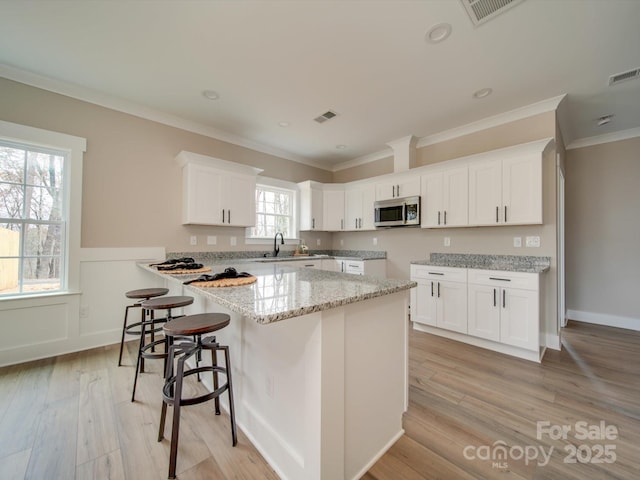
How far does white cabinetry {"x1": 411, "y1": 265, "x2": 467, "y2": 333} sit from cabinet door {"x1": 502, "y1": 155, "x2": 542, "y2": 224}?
2.84ft

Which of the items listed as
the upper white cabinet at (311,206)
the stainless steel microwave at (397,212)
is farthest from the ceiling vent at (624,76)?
the upper white cabinet at (311,206)

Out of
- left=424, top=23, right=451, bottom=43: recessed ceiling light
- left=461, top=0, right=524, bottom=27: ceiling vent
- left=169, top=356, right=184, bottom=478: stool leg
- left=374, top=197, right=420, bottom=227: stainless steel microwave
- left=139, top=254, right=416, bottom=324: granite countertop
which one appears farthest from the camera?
left=374, top=197, right=420, bottom=227: stainless steel microwave

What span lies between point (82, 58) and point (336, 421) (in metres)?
3.52

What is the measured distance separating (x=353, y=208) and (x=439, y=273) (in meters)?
2.02

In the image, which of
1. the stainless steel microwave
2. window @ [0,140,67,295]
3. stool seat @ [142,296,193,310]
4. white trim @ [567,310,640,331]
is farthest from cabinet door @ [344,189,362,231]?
window @ [0,140,67,295]

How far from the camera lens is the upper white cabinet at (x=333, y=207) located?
4914 millimetres

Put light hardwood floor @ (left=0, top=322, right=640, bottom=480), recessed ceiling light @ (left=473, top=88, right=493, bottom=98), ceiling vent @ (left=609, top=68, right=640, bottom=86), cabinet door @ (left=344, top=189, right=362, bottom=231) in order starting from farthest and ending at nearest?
1. cabinet door @ (left=344, top=189, right=362, bottom=231)
2. recessed ceiling light @ (left=473, top=88, right=493, bottom=98)
3. ceiling vent @ (left=609, top=68, right=640, bottom=86)
4. light hardwood floor @ (left=0, top=322, right=640, bottom=480)

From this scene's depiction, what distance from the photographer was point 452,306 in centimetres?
313

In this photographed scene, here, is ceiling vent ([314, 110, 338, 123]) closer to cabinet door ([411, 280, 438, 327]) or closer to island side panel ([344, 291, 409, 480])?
cabinet door ([411, 280, 438, 327])

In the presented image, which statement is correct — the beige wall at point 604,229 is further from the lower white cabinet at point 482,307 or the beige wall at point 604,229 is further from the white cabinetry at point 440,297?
the white cabinetry at point 440,297

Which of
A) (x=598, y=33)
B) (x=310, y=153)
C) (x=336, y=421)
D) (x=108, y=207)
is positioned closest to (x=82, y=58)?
(x=108, y=207)

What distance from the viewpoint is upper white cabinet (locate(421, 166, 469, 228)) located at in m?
3.36

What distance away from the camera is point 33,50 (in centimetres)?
224

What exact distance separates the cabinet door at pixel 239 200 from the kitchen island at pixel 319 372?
7.41 feet
